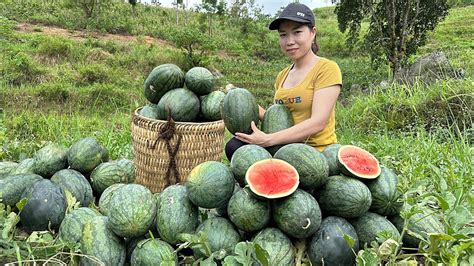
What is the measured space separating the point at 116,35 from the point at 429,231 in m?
17.3

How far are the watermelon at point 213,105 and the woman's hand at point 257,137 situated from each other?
46 cm

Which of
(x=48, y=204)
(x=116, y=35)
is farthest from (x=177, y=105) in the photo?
(x=116, y=35)

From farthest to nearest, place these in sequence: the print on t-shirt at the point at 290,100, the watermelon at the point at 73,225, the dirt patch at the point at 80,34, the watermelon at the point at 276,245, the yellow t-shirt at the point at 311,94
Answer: the dirt patch at the point at 80,34 < the print on t-shirt at the point at 290,100 < the yellow t-shirt at the point at 311,94 < the watermelon at the point at 73,225 < the watermelon at the point at 276,245

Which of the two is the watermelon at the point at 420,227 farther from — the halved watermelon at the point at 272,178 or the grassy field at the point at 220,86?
the halved watermelon at the point at 272,178

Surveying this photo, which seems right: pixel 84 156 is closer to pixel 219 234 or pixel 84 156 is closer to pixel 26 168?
pixel 26 168

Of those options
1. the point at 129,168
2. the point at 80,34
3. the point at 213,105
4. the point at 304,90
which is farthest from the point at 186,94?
the point at 80,34

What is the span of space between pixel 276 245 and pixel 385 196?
25.9 inches

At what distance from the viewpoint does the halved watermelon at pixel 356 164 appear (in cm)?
230

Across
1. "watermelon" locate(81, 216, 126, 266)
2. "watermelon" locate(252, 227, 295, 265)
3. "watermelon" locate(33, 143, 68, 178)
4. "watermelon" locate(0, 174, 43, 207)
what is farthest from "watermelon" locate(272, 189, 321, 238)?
"watermelon" locate(33, 143, 68, 178)

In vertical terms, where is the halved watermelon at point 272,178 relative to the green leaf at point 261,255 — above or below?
above

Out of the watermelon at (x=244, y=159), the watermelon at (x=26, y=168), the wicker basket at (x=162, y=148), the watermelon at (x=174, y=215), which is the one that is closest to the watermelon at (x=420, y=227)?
the watermelon at (x=244, y=159)

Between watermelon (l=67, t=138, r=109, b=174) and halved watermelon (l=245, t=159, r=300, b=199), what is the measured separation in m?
1.30

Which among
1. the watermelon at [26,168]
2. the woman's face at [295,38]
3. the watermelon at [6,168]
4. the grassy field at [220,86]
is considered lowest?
the grassy field at [220,86]

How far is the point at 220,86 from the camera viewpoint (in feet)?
44.6
